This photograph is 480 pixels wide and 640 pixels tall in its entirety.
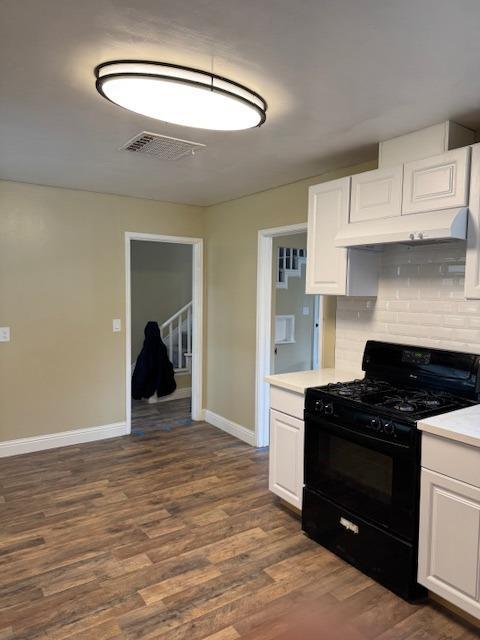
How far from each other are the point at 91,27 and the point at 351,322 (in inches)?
95.0

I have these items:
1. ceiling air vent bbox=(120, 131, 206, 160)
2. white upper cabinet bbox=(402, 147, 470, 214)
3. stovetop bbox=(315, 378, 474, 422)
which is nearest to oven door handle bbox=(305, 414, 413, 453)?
stovetop bbox=(315, 378, 474, 422)

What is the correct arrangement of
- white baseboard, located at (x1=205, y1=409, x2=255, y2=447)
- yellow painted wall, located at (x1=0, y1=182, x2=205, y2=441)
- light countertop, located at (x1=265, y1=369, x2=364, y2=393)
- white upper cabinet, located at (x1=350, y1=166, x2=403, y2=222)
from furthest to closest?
white baseboard, located at (x1=205, y1=409, x2=255, y2=447)
yellow painted wall, located at (x1=0, y1=182, x2=205, y2=441)
light countertop, located at (x1=265, y1=369, x2=364, y2=393)
white upper cabinet, located at (x1=350, y1=166, x2=403, y2=222)

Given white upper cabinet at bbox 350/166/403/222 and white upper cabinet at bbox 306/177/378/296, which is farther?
white upper cabinet at bbox 306/177/378/296

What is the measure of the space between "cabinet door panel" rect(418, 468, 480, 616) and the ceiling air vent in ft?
7.56

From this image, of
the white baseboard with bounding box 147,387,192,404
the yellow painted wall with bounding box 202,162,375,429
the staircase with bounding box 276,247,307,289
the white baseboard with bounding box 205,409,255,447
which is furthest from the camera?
the white baseboard with bounding box 147,387,192,404

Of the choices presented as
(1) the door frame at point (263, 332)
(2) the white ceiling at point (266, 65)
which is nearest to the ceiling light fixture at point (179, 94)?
(2) the white ceiling at point (266, 65)

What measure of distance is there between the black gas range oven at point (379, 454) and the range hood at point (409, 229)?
698 millimetres

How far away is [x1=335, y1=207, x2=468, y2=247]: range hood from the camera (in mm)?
2178

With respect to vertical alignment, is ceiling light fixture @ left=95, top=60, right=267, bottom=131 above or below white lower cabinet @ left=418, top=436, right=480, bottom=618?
above

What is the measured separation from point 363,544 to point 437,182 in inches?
77.5

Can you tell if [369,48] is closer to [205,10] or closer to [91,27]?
[205,10]

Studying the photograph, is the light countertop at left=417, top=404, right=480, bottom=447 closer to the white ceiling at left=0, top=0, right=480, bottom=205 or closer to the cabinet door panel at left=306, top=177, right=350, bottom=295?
the cabinet door panel at left=306, top=177, right=350, bottom=295

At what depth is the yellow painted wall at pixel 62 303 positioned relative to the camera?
3.89 m

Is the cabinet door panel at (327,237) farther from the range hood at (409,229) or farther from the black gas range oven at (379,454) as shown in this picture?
the black gas range oven at (379,454)
